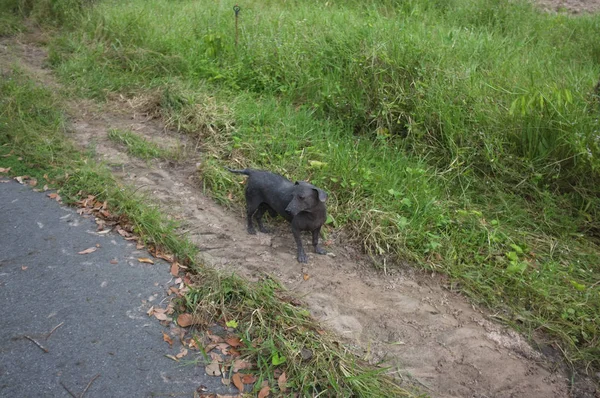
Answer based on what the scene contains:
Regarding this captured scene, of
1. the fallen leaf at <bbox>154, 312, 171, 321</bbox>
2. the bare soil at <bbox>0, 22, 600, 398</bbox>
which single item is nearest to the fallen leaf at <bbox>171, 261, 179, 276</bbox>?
the bare soil at <bbox>0, 22, 600, 398</bbox>

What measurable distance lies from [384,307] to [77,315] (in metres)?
2.05

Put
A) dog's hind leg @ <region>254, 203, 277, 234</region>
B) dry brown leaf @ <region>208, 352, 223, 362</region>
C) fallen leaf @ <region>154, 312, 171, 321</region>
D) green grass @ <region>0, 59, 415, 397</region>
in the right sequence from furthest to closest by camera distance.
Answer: dog's hind leg @ <region>254, 203, 277, 234</region> → fallen leaf @ <region>154, 312, 171, 321</region> → dry brown leaf @ <region>208, 352, 223, 362</region> → green grass @ <region>0, 59, 415, 397</region>

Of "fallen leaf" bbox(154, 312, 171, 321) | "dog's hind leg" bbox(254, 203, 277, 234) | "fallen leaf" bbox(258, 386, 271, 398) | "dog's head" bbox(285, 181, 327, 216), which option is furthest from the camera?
"dog's hind leg" bbox(254, 203, 277, 234)

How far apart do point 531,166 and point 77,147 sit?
14.1 ft

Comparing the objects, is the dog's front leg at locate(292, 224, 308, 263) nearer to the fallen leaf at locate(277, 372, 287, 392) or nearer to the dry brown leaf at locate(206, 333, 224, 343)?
the dry brown leaf at locate(206, 333, 224, 343)

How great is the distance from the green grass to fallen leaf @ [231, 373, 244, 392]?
0.10 meters

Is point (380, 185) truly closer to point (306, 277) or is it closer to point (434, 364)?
point (306, 277)

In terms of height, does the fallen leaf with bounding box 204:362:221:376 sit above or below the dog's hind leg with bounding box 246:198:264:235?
below

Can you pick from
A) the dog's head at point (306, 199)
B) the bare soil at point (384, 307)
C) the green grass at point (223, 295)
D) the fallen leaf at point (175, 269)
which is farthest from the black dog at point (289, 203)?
the fallen leaf at point (175, 269)

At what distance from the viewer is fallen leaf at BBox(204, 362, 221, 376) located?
3062mm

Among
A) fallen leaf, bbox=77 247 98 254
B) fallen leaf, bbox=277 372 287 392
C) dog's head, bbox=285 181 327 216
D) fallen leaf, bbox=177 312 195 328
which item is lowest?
fallen leaf, bbox=277 372 287 392

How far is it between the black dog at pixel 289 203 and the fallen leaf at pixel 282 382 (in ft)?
3.49

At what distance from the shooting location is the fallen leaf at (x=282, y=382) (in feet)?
9.77

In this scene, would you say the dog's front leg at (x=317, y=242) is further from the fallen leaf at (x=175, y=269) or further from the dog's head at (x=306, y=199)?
the fallen leaf at (x=175, y=269)
